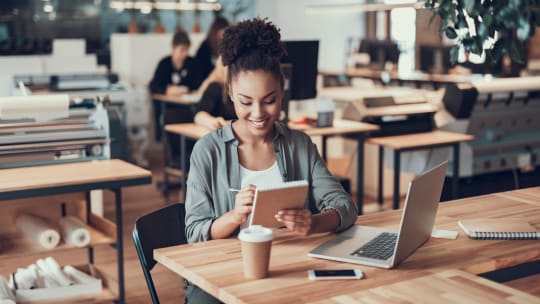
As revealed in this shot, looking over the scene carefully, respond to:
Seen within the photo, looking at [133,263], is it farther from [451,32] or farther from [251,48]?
[451,32]

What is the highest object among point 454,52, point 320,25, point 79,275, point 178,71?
point 320,25

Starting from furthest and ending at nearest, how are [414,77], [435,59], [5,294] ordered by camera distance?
[435,59] < [414,77] < [5,294]

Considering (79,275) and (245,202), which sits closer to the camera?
(245,202)

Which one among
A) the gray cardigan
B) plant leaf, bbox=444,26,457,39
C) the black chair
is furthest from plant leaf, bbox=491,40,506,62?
the black chair

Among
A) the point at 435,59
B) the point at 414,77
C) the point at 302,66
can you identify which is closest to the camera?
the point at 302,66

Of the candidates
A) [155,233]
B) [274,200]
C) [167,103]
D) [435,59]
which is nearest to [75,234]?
[155,233]

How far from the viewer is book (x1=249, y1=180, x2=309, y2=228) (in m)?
1.88

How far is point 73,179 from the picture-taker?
10.9ft

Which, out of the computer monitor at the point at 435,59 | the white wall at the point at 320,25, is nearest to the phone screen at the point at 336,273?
the computer monitor at the point at 435,59

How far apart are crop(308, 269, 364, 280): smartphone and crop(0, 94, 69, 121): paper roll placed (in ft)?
6.51

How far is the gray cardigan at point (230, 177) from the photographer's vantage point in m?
2.30

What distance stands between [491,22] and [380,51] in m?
8.11

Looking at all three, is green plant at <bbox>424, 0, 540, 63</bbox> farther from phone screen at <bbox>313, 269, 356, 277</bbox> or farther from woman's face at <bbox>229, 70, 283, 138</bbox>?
phone screen at <bbox>313, 269, 356, 277</bbox>

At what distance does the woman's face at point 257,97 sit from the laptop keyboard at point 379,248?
484mm
